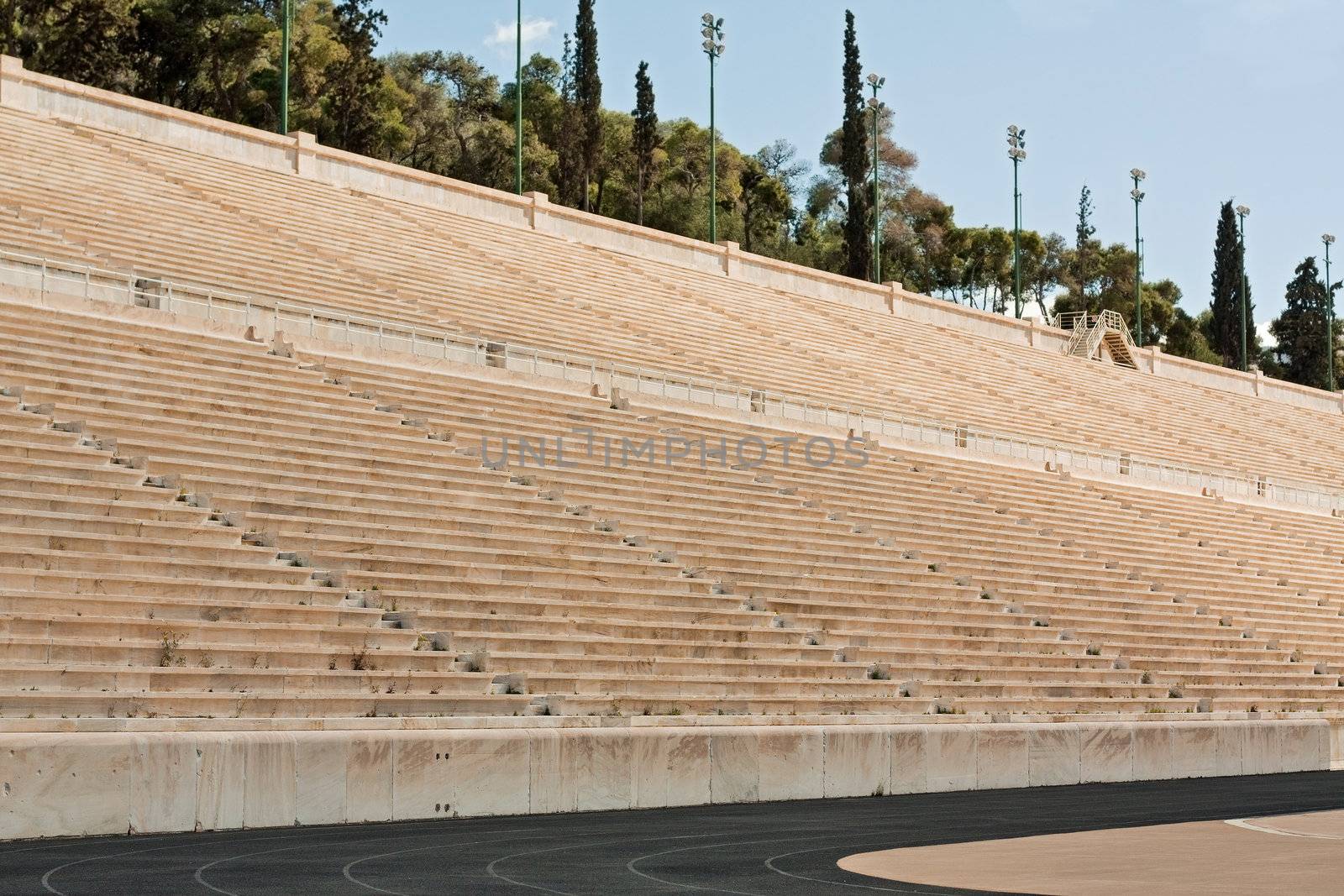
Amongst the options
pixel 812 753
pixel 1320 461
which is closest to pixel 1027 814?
pixel 812 753

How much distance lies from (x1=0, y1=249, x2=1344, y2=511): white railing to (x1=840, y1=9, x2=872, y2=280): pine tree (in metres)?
20.3

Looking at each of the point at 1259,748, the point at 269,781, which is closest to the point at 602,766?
the point at 269,781

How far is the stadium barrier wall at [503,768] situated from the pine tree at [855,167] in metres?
35.7

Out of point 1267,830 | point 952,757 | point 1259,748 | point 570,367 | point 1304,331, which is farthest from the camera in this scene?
point 1304,331

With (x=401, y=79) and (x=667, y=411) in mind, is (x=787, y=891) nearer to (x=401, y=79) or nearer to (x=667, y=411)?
(x=667, y=411)

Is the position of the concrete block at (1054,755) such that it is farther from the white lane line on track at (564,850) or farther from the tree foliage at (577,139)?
the tree foliage at (577,139)

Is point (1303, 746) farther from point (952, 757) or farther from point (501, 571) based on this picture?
point (501, 571)

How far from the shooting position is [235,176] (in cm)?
2619

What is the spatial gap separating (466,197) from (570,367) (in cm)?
1009

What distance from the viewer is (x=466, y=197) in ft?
100

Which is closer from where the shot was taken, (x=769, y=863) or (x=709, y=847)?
(x=769, y=863)

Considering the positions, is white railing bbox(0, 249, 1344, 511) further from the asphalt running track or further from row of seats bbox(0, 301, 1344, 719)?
the asphalt running track

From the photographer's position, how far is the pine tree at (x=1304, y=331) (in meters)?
71.8

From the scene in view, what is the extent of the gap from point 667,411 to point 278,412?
23.0ft
